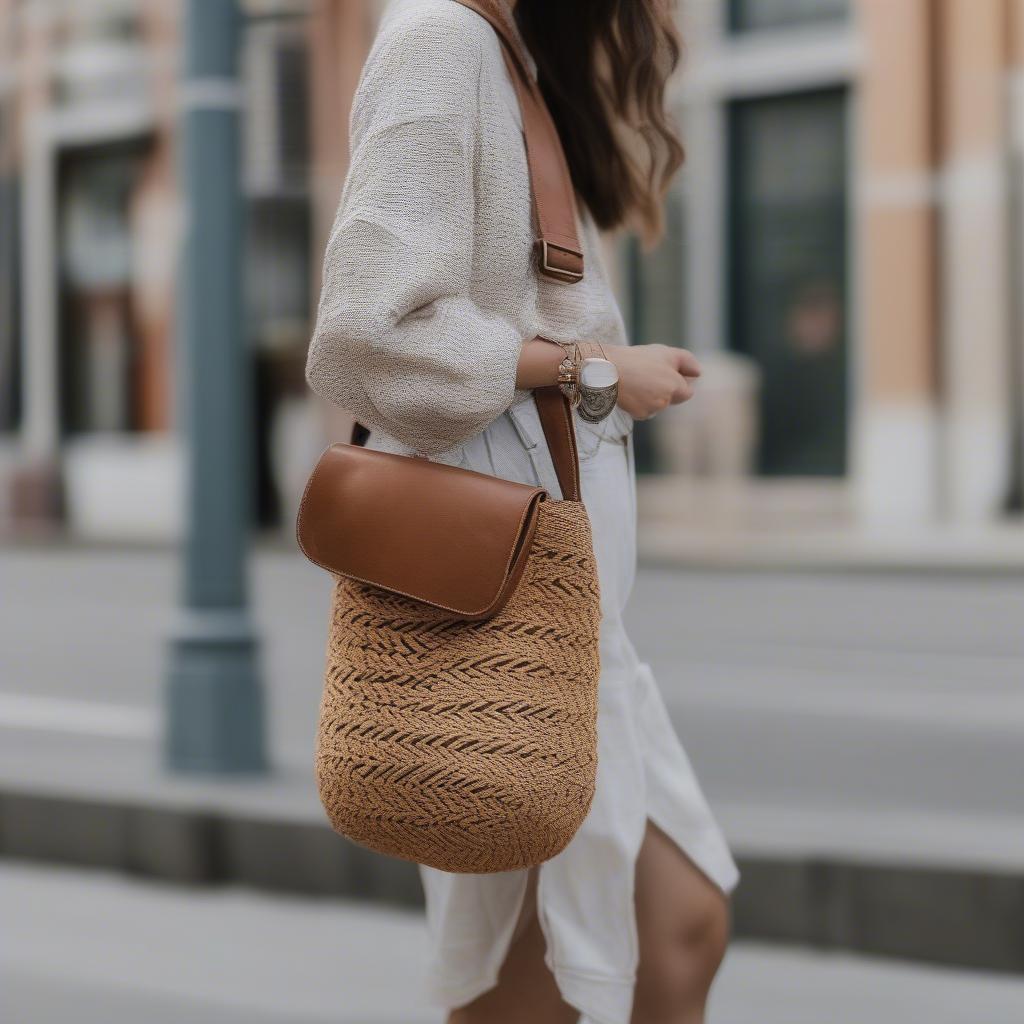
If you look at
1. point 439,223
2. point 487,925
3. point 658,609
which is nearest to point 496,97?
point 439,223

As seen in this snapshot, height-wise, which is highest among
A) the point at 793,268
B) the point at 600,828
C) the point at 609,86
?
the point at 793,268

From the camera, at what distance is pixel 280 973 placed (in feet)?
12.8

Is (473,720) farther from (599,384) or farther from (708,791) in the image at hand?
(708,791)

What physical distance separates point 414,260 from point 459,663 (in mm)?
388

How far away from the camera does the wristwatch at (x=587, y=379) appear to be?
192cm

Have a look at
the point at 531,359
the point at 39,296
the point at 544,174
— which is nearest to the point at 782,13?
the point at 39,296

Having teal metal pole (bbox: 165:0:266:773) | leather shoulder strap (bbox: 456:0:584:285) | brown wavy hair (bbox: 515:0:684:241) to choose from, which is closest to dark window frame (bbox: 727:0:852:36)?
teal metal pole (bbox: 165:0:266:773)

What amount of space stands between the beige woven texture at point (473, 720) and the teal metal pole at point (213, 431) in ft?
10.4

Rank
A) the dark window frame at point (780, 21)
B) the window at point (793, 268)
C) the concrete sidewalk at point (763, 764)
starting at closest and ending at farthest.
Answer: the concrete sidewalk at point (763, 764) < the dark window frame at point (780, 21) < the window at point (793, 268)

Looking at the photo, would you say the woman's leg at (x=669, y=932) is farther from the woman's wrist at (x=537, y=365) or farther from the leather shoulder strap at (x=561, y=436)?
the woman's wrist at (x=537, y=365)

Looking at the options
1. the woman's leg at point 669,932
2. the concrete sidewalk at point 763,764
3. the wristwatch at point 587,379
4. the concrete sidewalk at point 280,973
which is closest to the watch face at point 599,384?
the wristwatch at point 587,379

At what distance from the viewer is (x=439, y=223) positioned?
1.82 m

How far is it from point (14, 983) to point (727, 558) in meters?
9.58

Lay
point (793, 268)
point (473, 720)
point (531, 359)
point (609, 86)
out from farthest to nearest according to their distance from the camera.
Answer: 1. point (793, 268)
2. point (609, 86)
3. point (531, 359)
4. point (473, 720)
